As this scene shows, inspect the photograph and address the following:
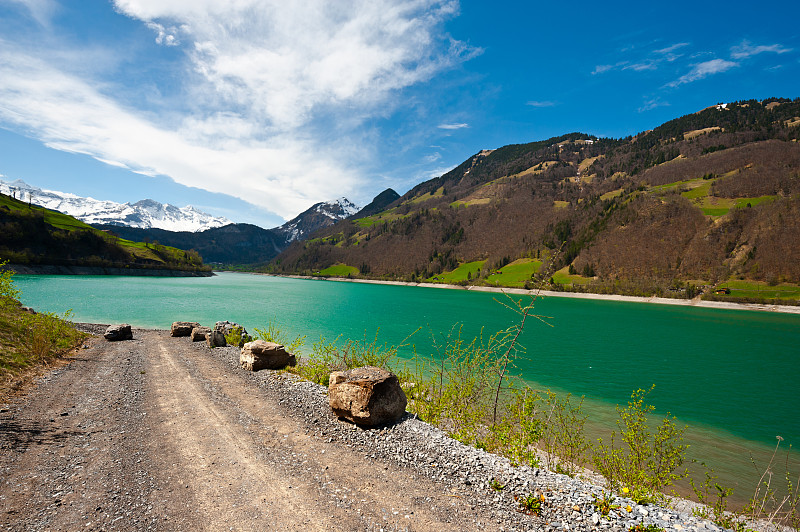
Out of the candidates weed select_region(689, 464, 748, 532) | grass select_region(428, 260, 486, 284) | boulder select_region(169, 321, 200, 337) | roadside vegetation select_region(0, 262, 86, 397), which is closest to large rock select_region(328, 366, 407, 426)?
weed select_region(689, 464, 748, 532)

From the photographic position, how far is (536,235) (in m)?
186

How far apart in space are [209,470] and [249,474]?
812mm

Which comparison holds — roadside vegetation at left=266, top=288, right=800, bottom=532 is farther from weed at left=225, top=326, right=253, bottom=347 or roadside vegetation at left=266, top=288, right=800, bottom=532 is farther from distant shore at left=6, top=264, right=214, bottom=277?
distant shore at left=6, top=264, right=214, bottom=277

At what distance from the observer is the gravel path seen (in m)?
4.96

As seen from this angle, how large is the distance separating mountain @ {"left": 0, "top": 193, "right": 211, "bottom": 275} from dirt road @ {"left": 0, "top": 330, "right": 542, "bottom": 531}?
129023 mm

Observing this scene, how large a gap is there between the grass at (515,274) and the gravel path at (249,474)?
118983 millimetres

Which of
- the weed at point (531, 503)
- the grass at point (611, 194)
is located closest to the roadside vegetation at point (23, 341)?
the weed at point (531, 503)

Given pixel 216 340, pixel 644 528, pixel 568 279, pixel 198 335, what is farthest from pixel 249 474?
pixel 568 279

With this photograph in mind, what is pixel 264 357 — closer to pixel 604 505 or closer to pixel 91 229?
pixel 604 505

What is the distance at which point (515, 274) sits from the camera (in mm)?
139250

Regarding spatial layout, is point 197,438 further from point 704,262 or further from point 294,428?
point 704,262

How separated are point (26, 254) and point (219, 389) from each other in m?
136

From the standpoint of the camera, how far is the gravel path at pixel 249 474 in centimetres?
496

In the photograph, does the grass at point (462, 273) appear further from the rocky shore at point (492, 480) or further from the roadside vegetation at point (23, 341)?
the rocky shore at point (492, 480)
